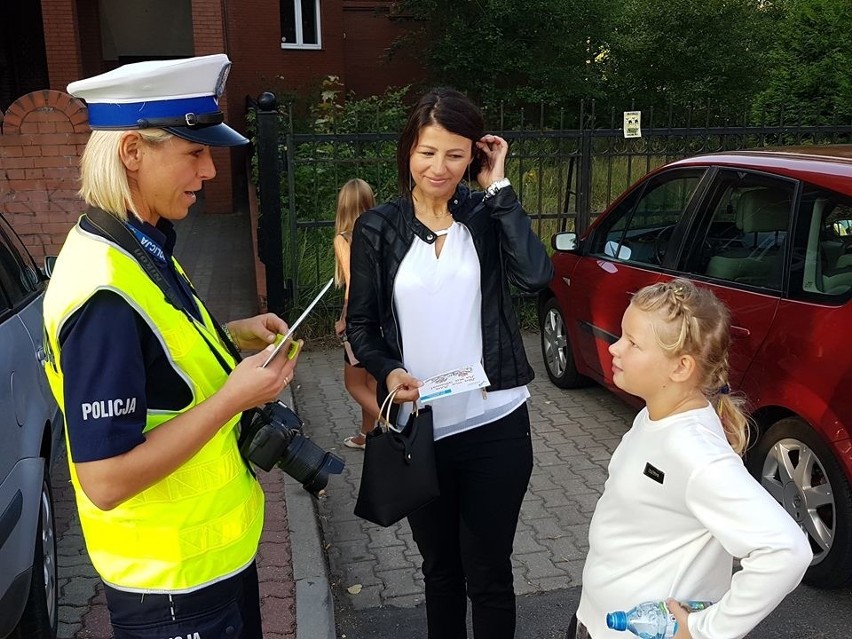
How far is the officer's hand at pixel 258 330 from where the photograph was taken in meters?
2.13

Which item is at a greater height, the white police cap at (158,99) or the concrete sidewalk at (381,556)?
the white police cap at (158,99)

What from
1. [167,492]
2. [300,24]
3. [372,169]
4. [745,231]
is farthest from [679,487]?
[300,24]

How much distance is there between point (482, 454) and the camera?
2.39 metres

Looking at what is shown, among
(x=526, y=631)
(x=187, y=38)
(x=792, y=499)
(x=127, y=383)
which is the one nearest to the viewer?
(x=127, y=383)

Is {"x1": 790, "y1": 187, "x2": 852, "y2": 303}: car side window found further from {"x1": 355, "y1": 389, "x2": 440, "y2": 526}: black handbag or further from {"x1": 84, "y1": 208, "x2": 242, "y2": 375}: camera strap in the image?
{"x1": 84, "y1": 208, "x2": 242, "y2": 375}: camera strap

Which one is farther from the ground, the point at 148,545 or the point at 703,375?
the point at 703,375

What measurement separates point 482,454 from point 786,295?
1917mm

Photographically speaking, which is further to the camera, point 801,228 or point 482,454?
point 801,228

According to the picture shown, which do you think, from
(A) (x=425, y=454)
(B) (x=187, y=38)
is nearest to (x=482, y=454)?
(A) (x=425, y=454)

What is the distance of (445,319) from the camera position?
2344 mm

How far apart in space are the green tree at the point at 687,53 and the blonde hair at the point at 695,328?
18.9m

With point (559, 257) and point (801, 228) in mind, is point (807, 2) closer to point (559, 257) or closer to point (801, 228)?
point (559, 257)

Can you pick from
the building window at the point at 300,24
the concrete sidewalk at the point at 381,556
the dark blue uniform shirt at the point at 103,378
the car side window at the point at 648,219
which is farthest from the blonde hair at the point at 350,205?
the building window at the point at 300,24

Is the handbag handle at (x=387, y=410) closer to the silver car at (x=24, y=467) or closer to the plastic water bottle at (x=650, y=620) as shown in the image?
the plastic water bottle at (x=650, y=620)
